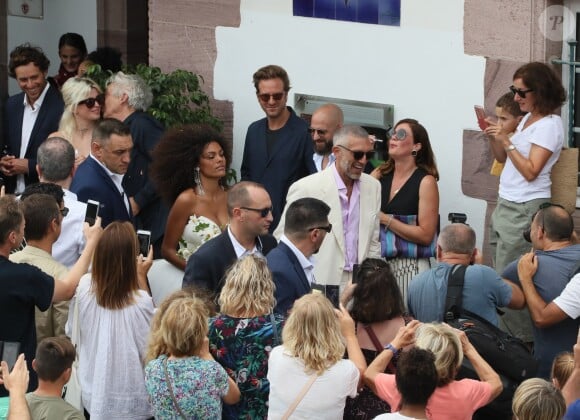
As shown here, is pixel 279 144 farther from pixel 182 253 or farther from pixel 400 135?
pixel 182 253

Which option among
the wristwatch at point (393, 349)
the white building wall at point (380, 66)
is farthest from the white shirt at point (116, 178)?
the wristwatch at point (393, 349)

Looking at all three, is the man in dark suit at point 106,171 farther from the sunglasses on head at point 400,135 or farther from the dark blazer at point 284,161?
the sunglasses on head at point 400,135

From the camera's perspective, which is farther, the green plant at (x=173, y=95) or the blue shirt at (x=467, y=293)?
the green plant at (x=173, y=95)

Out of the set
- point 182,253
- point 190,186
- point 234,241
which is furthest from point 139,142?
point 234,241

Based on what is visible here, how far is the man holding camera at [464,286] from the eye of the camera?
7.75 m

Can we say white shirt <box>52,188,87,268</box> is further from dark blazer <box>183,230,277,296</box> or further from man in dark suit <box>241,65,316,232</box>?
man in dark suit <box>241,65,316,232</box>

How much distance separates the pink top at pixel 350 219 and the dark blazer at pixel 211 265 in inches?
50.3

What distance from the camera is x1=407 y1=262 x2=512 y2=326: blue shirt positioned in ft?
25.4

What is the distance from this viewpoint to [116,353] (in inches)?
295

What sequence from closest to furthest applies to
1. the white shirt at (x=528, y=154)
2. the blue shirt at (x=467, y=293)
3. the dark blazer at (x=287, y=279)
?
the dark blazer at (x=287, y=279), the blue shirt at (x=467, y=293), the white shirt at (x=528, y=154)

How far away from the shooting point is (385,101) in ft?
34.6

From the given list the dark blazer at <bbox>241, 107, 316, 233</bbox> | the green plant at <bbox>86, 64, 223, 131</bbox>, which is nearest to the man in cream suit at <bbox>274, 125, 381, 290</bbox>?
the dark blazer at <bbox>241, 107, 316, 233</bbox>

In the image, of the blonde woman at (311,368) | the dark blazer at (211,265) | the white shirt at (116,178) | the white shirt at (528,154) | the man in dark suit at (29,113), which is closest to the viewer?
the blonde woman at (311,368)

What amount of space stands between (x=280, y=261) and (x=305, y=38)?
145 inches
